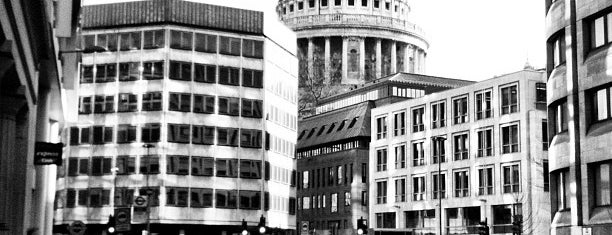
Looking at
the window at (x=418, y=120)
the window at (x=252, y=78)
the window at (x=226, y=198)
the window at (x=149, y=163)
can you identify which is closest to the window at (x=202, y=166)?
the window at (x=226, y=198)

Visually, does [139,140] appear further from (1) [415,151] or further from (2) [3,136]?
(2) [3,136]

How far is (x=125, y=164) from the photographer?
88.2m

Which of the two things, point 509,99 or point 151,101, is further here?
point 509,99

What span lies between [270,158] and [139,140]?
11.8 meters

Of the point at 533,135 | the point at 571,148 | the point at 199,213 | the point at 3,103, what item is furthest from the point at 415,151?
the point at 3,103

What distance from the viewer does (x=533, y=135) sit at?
87000 millimetres

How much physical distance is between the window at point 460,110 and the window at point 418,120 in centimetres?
547

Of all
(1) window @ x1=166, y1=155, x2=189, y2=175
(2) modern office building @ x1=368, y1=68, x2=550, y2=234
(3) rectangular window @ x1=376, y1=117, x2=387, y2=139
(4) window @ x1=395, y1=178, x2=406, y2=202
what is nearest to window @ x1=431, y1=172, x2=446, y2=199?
(2) modern office building @ x1=368, y1=68, x2=550, y2=234

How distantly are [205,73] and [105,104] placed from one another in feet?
27.8

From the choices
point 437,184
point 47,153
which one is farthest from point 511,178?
point 47,153

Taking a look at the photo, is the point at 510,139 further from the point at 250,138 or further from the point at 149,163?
the point at 149,163

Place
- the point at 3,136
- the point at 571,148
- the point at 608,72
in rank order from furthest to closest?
the point at 571,148 → the point at 608,72 → the point at 3,136

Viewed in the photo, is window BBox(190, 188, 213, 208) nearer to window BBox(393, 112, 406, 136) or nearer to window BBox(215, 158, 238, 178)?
window BBox(215, 158, 238, 178)

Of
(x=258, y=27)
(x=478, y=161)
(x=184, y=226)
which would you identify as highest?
(x=258, y=27)
